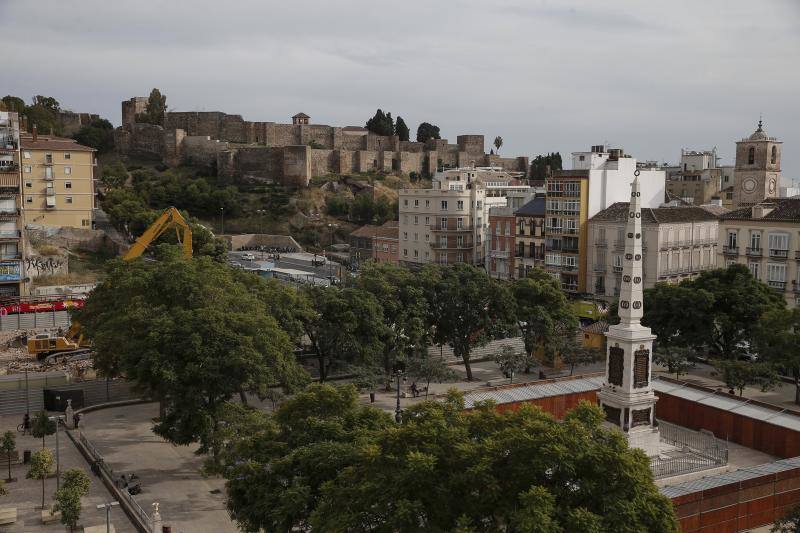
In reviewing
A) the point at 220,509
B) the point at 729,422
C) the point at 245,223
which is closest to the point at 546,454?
the point at 220,509

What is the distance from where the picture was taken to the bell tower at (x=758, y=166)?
212 ft

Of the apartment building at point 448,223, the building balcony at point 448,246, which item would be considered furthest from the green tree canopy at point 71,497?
the building balcony at point 448,246

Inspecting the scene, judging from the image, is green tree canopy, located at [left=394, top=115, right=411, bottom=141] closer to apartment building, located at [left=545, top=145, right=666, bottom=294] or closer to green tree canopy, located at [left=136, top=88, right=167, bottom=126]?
green tree canopy, located at [left=136, top=88, right=167, bottom=126]

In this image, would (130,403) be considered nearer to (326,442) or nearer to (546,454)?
(326,442)

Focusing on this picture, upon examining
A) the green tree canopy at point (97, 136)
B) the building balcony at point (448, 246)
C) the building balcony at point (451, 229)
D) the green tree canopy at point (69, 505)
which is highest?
the green tree canopy at point (97, 136)

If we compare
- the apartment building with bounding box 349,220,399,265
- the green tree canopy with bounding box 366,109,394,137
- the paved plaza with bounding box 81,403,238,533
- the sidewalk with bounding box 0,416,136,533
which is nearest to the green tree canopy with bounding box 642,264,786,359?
the paved plaza with bounding box 81,403,238,533

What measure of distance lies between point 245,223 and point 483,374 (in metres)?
57.8

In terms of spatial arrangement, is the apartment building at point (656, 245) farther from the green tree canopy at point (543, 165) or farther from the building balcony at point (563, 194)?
the green tree canopy at point (543, 165)

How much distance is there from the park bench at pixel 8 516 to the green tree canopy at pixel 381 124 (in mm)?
106341

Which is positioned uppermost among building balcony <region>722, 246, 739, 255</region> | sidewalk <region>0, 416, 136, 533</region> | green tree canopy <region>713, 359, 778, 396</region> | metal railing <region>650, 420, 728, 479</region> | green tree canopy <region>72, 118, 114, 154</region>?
green tree canopy <region>72, 118, 114, 154</region>

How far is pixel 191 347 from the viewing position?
86.0ft

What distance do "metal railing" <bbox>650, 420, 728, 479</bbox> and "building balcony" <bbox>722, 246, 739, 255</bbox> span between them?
23.7 meters

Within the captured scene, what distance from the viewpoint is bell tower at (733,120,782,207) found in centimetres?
6450

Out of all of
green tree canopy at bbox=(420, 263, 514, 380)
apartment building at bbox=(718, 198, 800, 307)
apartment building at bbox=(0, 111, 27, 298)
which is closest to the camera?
green tree canopy at bbox=(420, 263, 514, 380)
